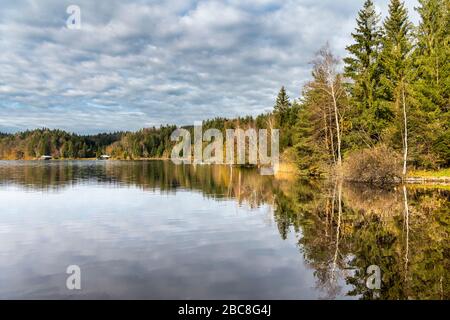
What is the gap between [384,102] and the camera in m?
37.5

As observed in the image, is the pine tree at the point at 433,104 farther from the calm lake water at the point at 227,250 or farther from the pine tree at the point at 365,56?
the calm lake water at the point at 227,250

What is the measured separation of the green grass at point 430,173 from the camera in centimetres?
3373

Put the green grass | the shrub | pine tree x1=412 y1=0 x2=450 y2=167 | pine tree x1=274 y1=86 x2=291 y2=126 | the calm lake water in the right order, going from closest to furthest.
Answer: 1. the calm lake water
2. the shrub
3. the green grass
4. pine tree x1=412 y1=0 x2=450 y2=167
5. pine tree x1=274 y1=86 x2=291 y2=126

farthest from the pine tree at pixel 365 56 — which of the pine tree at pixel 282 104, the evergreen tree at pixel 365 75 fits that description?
the pine tree at pixel 282 104

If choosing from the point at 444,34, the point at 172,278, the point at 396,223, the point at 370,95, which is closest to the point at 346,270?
the point at 172,278

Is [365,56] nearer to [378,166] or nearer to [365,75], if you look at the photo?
[365,75]

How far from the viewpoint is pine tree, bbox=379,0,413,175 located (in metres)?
34.6

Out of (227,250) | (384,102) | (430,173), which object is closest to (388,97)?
(384,102)

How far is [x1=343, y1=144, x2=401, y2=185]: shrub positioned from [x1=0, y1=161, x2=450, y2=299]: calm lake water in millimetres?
12154

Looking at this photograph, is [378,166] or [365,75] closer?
[378,166]

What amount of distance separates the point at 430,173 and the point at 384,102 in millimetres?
7843

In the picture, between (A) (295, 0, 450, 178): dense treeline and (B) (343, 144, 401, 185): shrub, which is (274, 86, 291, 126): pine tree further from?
(B) (343, 144, 401, 185): shrub

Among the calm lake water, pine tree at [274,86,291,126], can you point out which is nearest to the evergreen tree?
the calm lake water

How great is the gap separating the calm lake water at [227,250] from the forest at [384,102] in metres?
15.8
